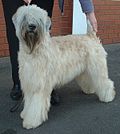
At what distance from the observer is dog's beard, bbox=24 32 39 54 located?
4.59m

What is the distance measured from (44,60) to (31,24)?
1.85 feet

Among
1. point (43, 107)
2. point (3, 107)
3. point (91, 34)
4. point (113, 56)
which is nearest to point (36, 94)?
point (43, 107)

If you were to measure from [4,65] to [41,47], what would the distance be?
3.07 meters

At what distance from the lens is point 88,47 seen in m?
5.50

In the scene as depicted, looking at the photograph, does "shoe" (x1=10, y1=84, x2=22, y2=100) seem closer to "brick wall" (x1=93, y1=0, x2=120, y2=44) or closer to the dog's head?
the dog's head

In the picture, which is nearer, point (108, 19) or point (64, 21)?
point (64, 21)

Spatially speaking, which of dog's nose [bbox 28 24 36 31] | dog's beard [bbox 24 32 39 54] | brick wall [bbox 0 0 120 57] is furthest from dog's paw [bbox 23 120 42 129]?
brick wall [bbox 0 0 120 57]

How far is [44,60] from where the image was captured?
4.88 metres

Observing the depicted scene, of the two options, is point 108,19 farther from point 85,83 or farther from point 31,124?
point 31,124

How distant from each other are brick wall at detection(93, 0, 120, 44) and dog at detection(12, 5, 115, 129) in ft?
14.2

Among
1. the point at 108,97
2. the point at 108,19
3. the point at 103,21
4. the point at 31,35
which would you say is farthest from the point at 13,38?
the point at 108,19

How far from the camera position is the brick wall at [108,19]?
988 centimetres

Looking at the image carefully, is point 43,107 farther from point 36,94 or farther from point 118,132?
point 118,132

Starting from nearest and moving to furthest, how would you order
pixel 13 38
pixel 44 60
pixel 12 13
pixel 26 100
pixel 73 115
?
pixel 44 60 → pixel 26 100 → pixel 73 115 → pixel 12 13 → pixel 13 38
